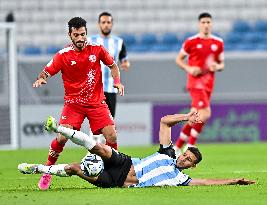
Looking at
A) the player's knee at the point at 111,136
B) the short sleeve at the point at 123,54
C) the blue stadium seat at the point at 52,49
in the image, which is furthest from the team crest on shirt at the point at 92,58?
the blue stadium seat at the point at 52,49

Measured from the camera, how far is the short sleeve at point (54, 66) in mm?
10480

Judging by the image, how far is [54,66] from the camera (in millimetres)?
10523

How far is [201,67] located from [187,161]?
622 centimetres

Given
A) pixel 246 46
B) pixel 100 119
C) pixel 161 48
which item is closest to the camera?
pixel 100 119

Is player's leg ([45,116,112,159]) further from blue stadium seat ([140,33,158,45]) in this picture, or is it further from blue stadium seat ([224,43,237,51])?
blue stadium seat ([224,43,237,51])

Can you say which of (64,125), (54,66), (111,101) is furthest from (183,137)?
(54,66)

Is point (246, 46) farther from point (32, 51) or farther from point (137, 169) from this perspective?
point (137, 169)

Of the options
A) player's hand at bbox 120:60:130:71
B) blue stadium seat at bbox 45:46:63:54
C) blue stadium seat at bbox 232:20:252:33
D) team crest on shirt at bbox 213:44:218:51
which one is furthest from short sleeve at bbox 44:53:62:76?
blue stadium seat at bbox 232:20:252:33

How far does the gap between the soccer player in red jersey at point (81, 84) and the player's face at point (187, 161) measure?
123 centimetres

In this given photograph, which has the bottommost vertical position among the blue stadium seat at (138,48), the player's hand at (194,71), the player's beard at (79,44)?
the blue stadium seat at (138,48)

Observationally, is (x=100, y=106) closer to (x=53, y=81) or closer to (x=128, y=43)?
(x=53, y=81)

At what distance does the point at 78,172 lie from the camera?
31.0ft

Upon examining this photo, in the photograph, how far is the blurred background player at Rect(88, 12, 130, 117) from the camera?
44.0ft

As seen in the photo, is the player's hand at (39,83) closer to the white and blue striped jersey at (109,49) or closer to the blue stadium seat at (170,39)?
the white and blue striped jersey at (109,49)
